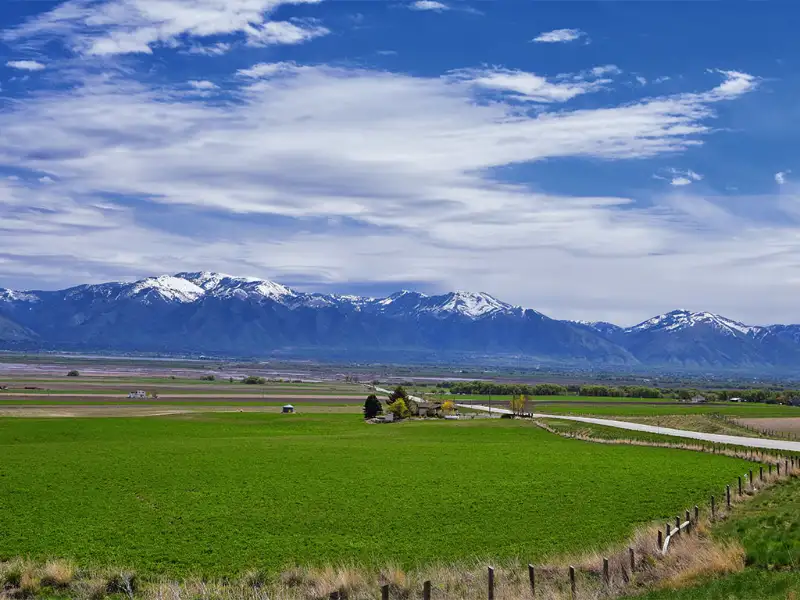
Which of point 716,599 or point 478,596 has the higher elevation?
point 716,599

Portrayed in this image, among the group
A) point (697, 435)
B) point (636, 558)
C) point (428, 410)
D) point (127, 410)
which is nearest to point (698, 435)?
point (697, 435)

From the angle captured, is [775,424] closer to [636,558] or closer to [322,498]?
[322,498]

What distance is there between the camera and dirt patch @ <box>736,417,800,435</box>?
3538 inches

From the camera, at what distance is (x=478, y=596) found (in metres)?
19.9

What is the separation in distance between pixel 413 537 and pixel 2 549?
46.3ft

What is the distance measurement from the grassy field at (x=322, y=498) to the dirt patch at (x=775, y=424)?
36006 mm

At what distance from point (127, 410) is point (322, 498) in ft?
256

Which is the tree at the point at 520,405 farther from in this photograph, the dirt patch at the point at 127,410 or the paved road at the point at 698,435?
the dirt patch at the point at 127,410

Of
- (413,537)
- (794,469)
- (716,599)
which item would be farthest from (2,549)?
(794,469)

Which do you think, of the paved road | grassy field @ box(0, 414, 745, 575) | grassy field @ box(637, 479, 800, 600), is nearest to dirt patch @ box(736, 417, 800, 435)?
the paved road

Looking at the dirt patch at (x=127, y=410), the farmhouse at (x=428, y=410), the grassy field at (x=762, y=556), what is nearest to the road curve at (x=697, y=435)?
the farmhouse at (x=428, y=410)

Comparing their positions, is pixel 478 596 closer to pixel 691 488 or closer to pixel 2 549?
pixel 2 549

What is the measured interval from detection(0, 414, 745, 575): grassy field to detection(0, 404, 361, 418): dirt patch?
1099 inches

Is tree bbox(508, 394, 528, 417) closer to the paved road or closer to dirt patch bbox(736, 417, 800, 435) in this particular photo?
the paved road
